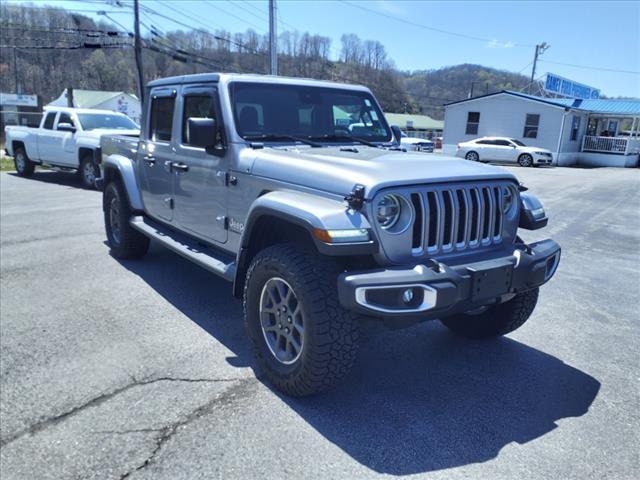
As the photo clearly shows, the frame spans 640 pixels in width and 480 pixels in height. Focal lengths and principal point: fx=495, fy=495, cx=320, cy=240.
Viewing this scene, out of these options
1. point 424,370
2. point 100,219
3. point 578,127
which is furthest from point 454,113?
point 424,370

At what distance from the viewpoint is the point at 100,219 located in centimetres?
888

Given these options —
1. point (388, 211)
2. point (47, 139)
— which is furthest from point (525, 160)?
point (388, 211)

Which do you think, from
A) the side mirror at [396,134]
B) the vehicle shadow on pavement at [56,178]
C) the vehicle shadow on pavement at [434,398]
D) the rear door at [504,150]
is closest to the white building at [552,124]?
the rear door at [504,150]

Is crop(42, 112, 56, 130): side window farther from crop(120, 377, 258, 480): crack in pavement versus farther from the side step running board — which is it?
crop(120, 377, 258, 480): crack in pavement

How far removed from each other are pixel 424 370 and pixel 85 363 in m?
2.50

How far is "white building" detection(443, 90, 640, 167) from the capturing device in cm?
2933

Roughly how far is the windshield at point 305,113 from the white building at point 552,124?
2761cm

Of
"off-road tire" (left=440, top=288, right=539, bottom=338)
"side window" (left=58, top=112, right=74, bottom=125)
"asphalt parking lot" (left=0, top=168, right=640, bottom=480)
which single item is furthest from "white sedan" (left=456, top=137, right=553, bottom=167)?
"off-road tire" (left=440, top=288, right=539, bottom=338)

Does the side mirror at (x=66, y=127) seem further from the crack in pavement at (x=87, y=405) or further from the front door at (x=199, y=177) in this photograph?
the crack in pavement at (x=87, y=405)

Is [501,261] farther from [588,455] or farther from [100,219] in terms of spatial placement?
[100,219]

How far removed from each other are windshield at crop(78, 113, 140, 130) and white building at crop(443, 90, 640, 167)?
23.3 m

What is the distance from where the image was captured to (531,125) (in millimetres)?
30422

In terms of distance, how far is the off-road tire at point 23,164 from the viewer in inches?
575

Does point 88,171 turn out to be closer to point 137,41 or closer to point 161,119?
point 161,119
